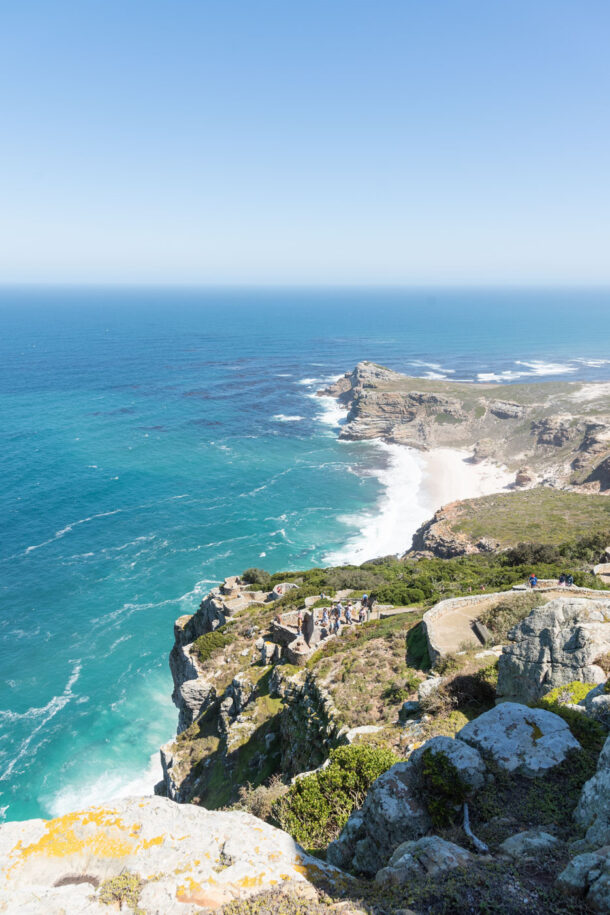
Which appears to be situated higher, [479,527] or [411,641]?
[411,641]

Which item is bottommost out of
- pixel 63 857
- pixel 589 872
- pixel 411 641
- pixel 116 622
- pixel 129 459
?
pixel 116 622

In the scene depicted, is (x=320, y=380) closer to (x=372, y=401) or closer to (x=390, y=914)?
(x=372, y=401)

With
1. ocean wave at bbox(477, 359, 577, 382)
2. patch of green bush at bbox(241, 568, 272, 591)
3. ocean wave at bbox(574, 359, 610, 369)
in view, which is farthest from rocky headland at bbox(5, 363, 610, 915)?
ocean wave at bbox(574, 359, 610, 369)

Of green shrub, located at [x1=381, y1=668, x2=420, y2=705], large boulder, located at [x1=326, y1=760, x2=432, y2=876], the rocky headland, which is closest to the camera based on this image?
the rocky headland

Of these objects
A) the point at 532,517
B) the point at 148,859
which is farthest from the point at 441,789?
the point at 532,517

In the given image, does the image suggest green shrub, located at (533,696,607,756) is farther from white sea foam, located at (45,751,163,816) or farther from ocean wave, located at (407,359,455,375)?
ocean wave, located at (407,359,455,375)

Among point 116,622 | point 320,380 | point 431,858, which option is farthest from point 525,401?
point 431,858

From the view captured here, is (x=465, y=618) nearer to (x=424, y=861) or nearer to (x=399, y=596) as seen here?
(x=399, y=596)
